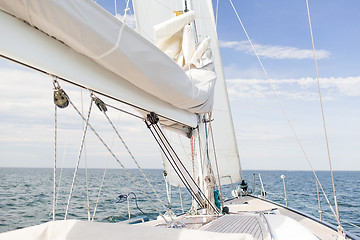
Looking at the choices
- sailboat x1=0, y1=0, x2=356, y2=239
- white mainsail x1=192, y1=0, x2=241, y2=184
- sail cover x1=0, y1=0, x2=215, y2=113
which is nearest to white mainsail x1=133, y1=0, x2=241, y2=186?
white mainsail x1=192, y1=0, x2=241, y2=184

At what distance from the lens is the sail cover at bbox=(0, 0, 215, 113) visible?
5.09 ft

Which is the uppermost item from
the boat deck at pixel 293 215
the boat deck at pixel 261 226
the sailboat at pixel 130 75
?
the sailboat at pixel 130 75

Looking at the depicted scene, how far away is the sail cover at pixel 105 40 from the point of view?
61.1 inches

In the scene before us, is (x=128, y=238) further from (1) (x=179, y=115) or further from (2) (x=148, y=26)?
(2) (x=148, y=26)

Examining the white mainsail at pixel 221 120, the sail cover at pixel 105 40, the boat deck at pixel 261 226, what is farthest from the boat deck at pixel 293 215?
the sail cover at pixel 105 40

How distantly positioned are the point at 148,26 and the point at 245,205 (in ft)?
15.0

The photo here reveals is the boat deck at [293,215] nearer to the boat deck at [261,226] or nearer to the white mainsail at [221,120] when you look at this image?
the boat deck at [261,226]

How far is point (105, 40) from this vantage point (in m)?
1.86

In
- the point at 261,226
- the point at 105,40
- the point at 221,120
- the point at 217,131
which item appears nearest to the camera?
the point at 105,40

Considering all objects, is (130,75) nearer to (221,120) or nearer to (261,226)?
(261,226)

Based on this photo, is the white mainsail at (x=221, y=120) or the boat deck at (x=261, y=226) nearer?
the boat deck at (x=261, y=226)

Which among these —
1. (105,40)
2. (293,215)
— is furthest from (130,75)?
(293,215)

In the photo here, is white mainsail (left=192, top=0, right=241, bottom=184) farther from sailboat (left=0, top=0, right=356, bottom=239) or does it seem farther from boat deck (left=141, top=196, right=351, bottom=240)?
Answer: boat deck (left=141, top=196, right=351, bottom=240)

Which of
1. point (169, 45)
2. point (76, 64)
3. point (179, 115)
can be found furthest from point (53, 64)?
point (169, 45)
